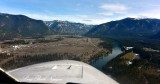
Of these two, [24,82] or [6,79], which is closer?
[6,79]

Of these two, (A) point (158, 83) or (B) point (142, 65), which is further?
(B) point (142, 65)

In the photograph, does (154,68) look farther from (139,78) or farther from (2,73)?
(2,73)

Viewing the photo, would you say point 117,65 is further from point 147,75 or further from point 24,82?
point 24,82

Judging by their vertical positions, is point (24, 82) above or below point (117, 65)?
above

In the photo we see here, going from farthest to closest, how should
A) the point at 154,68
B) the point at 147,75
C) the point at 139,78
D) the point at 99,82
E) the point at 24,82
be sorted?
the point at 154,68 → the point at 147,75 → the point at 139,78 → the point at 99,82 → the point at 24,82

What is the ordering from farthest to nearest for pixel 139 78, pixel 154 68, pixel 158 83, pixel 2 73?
pixel 154 68, pixel 139 78, pixel 158 83, pixel 2 73

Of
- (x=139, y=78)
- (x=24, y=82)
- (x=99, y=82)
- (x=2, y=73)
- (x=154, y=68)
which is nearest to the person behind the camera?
(x=2, y=73)

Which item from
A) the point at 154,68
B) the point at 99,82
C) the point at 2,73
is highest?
the point at 2,73

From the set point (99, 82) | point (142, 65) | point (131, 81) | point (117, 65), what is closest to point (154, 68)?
point (142, 65)

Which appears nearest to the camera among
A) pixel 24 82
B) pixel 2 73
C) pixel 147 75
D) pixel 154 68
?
pixel 2 73

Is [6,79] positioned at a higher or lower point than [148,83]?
higher
